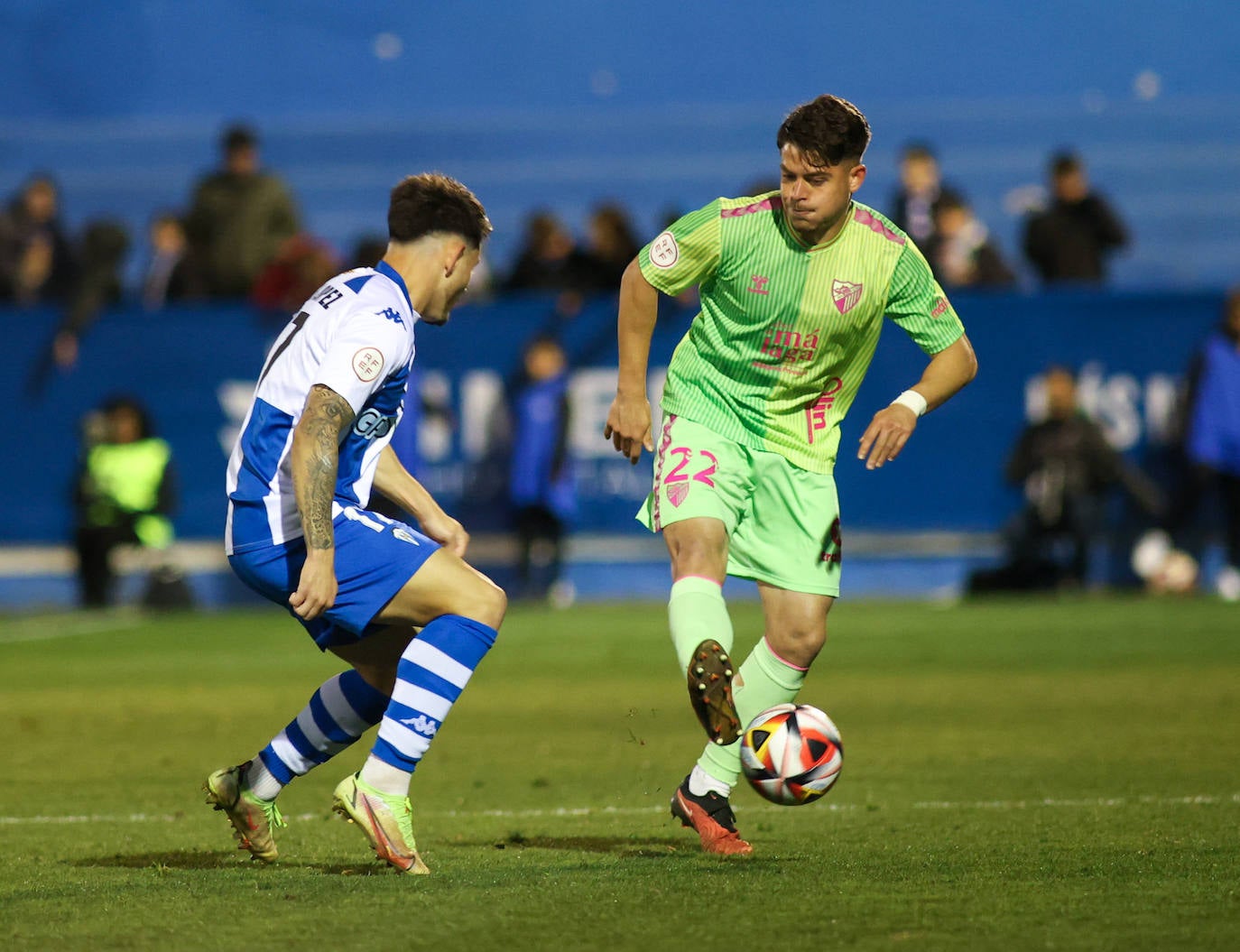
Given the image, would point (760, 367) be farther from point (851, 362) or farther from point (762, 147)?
point (762, 147)

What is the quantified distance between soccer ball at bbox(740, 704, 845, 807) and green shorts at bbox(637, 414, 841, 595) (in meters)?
0.52

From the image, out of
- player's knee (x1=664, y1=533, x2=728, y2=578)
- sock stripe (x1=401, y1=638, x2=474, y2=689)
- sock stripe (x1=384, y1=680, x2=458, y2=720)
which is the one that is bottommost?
sock stripe (x1=384, y1=680, x2=458, y2=720)

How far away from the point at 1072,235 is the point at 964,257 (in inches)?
44.5

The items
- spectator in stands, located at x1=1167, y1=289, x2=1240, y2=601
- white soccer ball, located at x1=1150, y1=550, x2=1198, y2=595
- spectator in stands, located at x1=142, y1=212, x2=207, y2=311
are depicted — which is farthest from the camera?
spectator in stands, located at x1=142, y1=212, x2=207, y2=311

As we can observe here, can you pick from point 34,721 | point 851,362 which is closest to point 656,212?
point 34,721

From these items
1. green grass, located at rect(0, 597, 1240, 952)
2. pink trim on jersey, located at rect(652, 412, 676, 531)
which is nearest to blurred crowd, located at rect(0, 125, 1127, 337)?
green grass, located at rect(0, 597, 1240, 952)

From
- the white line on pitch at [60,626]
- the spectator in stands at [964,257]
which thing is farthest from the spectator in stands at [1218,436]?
the white line on pitch at [60,626]

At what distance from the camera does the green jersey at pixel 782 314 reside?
5.88m

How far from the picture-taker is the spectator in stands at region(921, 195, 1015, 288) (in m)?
15.8

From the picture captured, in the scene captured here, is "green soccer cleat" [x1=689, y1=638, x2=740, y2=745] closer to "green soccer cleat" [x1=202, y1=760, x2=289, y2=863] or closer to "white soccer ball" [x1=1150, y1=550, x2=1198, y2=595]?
"green soccer cleat" [x1=202, y1=760, x2=289, y2=863]

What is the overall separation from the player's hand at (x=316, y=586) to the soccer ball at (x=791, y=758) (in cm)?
131

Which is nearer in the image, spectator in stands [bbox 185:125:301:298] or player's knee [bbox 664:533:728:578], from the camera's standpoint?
player's knee [bbox 664:533:728:578]

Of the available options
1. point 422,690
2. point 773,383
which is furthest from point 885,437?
point 422,690

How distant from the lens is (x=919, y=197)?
612 inches
